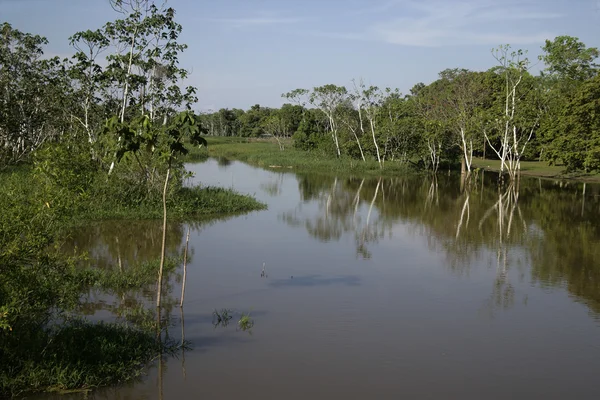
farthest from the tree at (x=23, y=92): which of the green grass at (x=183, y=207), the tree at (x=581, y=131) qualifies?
the tree at (x=581, y=131)

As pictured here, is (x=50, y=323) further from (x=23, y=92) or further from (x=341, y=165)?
(x=341, y=165)

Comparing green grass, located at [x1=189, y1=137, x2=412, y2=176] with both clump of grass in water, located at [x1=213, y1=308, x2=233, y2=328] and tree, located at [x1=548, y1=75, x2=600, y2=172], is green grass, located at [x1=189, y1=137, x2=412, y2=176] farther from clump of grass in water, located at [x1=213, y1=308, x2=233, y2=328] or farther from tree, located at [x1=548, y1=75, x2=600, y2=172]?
clump of grass in water, located at [x1=213, y1=308, x2=233, y2=328]

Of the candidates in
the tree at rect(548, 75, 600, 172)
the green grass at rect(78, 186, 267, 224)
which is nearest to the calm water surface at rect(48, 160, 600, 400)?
the green grass at rect(78, 186, 267, 224)

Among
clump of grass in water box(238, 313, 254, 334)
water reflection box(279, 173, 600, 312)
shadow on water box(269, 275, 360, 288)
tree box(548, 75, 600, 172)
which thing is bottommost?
clump of grass in water box(238, 313, 254, 334)

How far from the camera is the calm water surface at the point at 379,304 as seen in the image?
7.88 meters

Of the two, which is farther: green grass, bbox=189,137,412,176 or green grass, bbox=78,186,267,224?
green grass, bbox=189,137,412,176

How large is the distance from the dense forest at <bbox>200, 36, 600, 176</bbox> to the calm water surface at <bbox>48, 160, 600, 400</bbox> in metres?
11.4

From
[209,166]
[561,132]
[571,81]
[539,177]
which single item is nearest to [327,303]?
[561,132]

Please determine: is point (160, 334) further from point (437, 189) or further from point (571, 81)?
point (571, 81)

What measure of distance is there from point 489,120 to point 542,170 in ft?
30.9

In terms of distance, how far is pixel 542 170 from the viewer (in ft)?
137

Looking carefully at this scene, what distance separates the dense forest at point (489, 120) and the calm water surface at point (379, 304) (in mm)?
11362

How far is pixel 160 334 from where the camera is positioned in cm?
891

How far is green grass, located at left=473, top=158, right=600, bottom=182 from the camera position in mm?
Result: 36500
